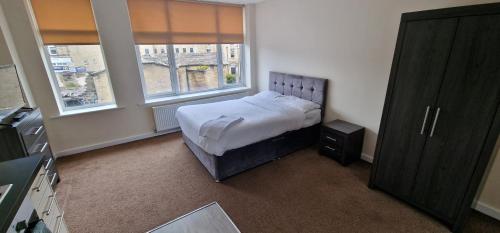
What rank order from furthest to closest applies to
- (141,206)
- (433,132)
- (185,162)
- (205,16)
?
1. (205,16)
2. (185,162)
3. (141,206)
4. (433,132)

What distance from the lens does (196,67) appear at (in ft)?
14.4

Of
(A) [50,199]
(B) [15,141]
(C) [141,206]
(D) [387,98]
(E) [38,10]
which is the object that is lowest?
(C) [141,206]

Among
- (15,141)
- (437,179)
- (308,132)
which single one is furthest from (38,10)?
(437,179)

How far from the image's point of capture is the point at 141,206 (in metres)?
2.34

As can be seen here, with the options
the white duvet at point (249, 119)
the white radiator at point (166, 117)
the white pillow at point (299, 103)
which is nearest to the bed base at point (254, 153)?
the white duvet at point (249, 119)

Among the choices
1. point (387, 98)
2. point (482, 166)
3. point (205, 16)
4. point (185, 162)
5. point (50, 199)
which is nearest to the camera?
point (50, 199)

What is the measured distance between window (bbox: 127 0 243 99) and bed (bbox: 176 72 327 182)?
1.12 m

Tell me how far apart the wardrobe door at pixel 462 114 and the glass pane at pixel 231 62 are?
372 centimetres

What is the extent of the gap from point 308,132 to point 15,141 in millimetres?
3434

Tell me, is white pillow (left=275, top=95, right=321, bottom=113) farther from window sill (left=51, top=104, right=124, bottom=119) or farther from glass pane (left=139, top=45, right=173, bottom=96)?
window sill (left=51, top=104, right=124, bottom=119)

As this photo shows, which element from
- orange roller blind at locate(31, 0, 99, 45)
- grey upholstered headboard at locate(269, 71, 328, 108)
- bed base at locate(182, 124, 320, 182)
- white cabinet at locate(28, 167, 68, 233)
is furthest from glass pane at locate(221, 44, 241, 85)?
white cabinet at locate(28, 167, 68, 233)

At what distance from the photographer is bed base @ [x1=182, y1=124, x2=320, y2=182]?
8.75ft

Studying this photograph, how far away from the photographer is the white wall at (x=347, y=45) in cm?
257

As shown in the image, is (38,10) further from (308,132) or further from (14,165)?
(308,132)
